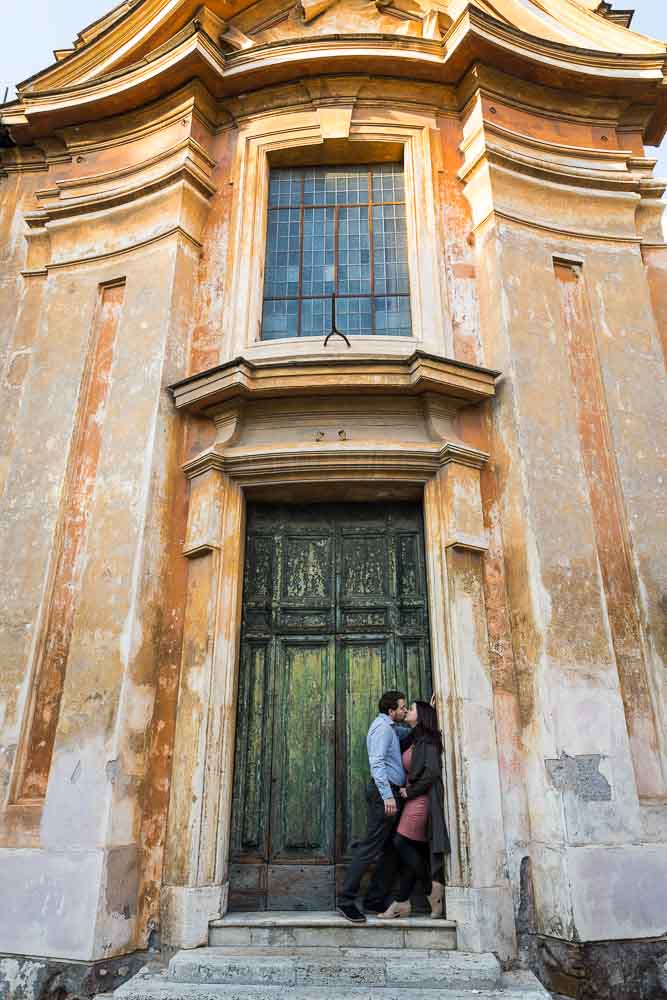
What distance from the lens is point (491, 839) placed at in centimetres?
589

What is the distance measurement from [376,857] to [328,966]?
0.86 metres

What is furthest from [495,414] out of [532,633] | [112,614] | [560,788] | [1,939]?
[1,939]

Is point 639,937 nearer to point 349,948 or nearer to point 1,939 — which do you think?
point 349,948

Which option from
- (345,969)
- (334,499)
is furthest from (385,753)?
(334,499)

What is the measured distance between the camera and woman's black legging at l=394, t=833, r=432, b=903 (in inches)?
235

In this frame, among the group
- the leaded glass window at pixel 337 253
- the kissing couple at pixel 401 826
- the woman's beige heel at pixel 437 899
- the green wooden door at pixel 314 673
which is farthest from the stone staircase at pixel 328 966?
the leaded glass window at pixel 337 253

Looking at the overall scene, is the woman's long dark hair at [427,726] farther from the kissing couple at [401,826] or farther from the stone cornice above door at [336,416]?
the stone cornice above door at [336,416]

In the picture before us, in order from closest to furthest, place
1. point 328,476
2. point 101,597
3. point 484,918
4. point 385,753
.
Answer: point 484,918 → point 385,753 → point 101,597 → point 328,476

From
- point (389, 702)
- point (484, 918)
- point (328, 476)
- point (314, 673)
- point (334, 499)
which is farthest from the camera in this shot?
point (334, 499)

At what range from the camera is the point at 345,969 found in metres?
5.25

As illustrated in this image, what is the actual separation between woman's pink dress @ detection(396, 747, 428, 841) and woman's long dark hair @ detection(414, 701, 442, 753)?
1.46 feet

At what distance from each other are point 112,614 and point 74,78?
25.5 feet

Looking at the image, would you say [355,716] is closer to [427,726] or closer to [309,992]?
[427,726]

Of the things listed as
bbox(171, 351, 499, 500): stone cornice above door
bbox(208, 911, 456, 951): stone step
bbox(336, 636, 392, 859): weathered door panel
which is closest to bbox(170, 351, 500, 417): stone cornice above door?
bbox(171, 351, 499, 500): stone cornice above door
